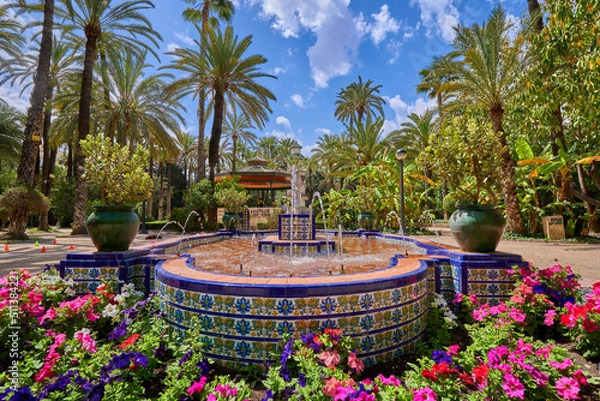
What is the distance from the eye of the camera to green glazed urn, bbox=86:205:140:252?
182 inches

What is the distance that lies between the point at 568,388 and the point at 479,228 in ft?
7.83

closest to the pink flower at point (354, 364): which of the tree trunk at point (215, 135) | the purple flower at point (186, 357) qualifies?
the purple flower at point (186, 357)

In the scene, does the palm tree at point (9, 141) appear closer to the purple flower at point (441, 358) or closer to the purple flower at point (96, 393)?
the purple flower at point (96, 393)

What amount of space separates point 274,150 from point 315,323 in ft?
164

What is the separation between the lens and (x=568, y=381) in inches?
→ 87.4

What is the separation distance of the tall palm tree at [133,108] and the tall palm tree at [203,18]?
208 cm

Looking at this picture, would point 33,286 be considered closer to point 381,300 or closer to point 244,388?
point 244,388

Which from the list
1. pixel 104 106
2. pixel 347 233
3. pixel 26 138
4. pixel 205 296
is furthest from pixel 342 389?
pixel 104 106

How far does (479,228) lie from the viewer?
4.30 metres

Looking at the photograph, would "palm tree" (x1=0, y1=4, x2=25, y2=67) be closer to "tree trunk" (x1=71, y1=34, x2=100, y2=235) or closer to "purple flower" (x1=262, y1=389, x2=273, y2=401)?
"tree trunk" (x1=71, y1=34, x2=100, y2=235)

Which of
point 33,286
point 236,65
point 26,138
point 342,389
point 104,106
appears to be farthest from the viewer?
point 104,106

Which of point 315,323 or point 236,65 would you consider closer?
point 315,323

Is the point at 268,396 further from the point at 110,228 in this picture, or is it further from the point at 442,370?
the point at 110,228

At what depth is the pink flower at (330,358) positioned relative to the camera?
2437 millimetres
